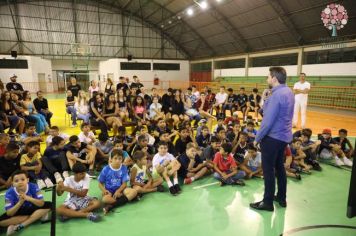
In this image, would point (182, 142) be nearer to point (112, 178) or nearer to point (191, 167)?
point (191, 167)

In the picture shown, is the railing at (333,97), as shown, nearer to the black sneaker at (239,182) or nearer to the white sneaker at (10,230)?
the black sneaker at (239,182)

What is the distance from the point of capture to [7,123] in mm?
6000

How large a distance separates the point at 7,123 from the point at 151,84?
22169 mm

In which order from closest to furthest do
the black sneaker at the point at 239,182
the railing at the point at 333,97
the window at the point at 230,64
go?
the black sneaker at the point at 239,182
the railing at the point at 333,97
the window at the point at 230,64

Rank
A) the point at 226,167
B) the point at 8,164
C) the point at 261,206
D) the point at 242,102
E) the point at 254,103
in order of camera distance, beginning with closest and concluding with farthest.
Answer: the point at 261,206, the point at 8,164, the point at 226,167, the point at 254,103, the point at 242,102

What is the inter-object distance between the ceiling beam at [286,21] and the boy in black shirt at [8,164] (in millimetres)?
16917

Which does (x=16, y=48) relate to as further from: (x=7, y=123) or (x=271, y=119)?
(x=271, y=119)

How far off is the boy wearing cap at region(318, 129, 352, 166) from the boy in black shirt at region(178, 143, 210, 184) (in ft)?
9.91

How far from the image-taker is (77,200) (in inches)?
126

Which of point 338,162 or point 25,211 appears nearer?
point 25,211

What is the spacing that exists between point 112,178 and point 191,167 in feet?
5.19

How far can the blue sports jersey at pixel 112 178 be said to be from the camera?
11.3 ft

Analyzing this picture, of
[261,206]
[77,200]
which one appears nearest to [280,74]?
[261,206]

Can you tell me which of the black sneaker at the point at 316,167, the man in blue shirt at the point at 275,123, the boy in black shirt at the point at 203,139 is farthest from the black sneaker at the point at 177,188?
the black sneaker at the point at 316,167
